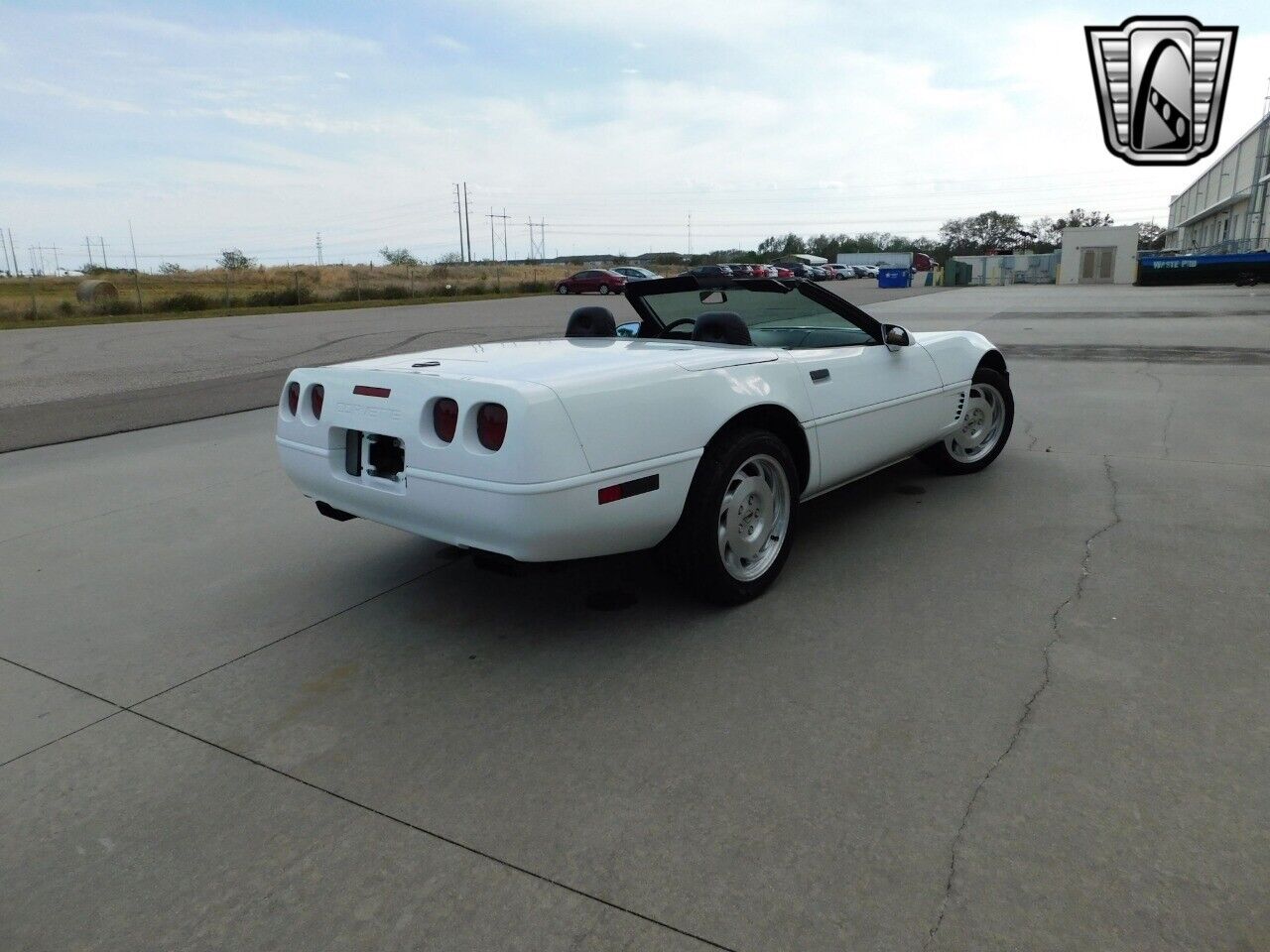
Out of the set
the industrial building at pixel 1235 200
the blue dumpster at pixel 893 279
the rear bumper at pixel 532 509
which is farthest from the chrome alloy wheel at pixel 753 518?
the industrial building at pixel 1235 200

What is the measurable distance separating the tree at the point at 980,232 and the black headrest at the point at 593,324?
4460 inches

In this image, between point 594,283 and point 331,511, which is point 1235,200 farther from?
point 331,511

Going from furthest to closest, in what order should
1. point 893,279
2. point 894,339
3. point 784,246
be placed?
point 784,246 < point 893,279 < point 894,339

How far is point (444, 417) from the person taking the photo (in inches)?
118

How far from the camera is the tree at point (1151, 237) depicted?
379 ft

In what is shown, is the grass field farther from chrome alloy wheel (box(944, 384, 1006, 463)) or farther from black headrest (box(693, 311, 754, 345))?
chrome alloy wheel (box(944, 384, 1006, 463))

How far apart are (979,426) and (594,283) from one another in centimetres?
3442

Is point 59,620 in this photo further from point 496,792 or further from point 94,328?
point 94,328

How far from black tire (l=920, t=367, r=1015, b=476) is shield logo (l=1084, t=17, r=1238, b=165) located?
8725 mm

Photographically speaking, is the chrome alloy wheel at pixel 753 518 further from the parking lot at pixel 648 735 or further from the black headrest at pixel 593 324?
the black headrest at pixel 593 324

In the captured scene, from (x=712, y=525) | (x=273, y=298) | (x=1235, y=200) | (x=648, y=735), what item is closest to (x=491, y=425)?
(x=712, y=525)

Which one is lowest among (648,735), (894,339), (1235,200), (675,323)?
(648,735)

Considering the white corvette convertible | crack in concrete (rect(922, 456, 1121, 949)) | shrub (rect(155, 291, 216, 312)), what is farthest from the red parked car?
crack in concrete (rect(922, 456, 1121, 949))

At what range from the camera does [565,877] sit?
2021mm
